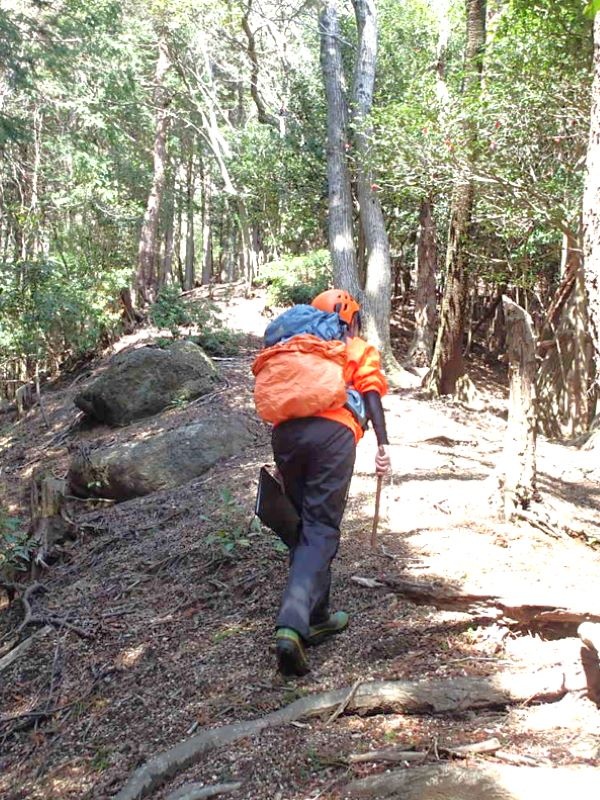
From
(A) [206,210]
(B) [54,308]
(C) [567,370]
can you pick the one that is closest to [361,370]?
(C) [567,370]

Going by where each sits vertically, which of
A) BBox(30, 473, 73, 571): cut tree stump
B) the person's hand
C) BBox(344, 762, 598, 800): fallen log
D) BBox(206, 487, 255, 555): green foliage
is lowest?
BBox(30, 473, 73, 571): cut tree stump

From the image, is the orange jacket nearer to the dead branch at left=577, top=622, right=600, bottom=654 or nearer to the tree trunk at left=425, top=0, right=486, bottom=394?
the dead branch at left=577, top=622, right=600, bottom=654

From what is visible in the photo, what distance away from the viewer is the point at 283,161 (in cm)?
1897

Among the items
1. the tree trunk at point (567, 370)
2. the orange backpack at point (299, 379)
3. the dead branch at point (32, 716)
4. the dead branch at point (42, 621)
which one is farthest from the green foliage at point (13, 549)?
the tree trunk at point (567, 370)

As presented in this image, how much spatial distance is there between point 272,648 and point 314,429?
45.3 inches

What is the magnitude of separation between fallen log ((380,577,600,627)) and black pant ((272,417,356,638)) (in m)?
0.52

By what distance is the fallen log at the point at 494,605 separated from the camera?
320cm

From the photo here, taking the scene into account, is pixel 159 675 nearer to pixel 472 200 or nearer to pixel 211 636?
pixel 211 636

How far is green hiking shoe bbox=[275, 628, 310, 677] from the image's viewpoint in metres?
3.25

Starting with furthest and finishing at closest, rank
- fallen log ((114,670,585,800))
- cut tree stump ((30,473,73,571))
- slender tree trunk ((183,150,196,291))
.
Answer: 1. slender tree trunk ((183,150,196,291))
2. cut tree stump ((30,473,73,571))
3. fallen log ((114,670,585,800))

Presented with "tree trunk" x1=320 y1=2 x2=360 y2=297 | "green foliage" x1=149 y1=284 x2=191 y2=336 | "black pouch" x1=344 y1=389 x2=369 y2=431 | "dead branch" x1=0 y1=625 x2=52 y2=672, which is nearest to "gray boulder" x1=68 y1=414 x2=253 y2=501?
"dead branch" x1=0 y1=625 x2=52 y2=672

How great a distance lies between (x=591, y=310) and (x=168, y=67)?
1950 centimetres

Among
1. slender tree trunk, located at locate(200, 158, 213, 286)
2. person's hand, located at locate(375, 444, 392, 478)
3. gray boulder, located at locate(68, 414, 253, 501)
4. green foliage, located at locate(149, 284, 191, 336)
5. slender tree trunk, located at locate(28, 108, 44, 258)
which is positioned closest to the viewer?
person's hand, located at locate(375, 444, 392, 478)

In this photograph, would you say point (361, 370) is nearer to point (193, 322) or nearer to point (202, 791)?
point (202, 791)
